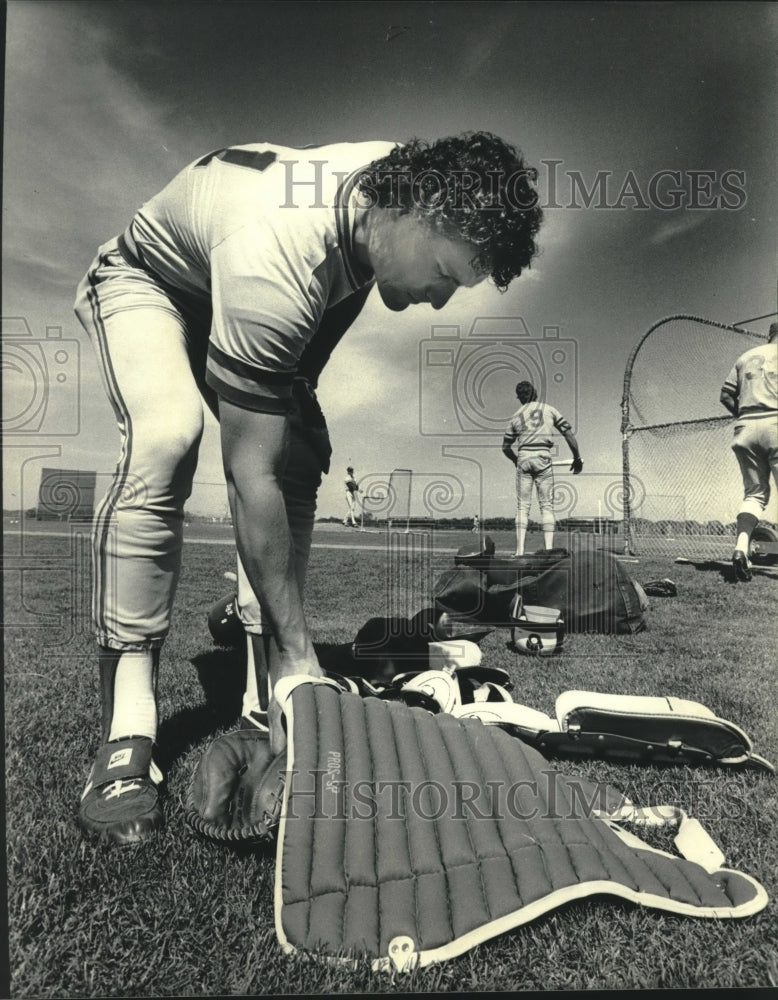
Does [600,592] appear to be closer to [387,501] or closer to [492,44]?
[387,501]

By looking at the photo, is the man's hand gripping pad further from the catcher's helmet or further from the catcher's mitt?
the catcher's helmet

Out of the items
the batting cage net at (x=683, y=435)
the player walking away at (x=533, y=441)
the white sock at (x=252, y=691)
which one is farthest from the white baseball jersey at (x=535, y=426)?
Result: the white sock at (x=252, y=691)

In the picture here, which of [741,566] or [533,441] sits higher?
[533,441]

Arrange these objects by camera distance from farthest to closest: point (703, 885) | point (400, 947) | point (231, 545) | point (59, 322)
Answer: point (231, 545) → point (59, 322) → point (703, 885) → point (400, 947)

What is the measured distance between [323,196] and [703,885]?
1493 millimetres

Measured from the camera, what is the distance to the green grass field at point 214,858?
101cm

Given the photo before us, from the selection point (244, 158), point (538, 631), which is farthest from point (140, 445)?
point (538, 631)

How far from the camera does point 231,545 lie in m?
1.88

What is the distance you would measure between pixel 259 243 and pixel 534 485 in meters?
1.12

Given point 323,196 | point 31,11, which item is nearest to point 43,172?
point 31,11

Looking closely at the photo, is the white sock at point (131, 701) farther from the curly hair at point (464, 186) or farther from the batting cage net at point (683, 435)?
the batting cage net at point (683, 435)

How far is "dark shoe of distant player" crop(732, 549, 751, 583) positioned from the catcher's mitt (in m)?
1.93

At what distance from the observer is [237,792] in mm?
1307

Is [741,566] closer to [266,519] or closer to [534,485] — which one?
[534,485]
